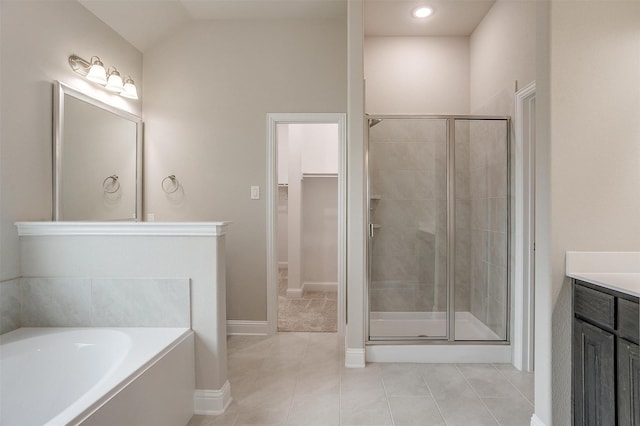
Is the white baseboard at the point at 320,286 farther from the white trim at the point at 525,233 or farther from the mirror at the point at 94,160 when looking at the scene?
the white trim at the point at 525,233

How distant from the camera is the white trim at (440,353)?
8.70ft

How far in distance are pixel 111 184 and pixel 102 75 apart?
83 cm

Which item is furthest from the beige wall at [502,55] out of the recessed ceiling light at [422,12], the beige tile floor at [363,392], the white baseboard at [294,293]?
the white baseboard at [294,293]

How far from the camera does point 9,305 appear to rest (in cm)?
195

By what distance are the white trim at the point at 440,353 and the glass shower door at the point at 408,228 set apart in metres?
0.10

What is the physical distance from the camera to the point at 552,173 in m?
1.65

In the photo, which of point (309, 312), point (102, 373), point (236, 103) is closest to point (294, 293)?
point (309, 312)

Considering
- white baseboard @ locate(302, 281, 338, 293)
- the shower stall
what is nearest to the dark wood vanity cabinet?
the shower stall

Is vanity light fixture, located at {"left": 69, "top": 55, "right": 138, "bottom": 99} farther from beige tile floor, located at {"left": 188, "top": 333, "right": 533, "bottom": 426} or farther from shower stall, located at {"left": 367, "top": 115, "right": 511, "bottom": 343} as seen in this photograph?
beige tile floor, located at {"left": 188, "top": 333, "right": 533, "bottom": 426}

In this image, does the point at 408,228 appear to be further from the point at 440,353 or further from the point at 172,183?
the point at 172,183

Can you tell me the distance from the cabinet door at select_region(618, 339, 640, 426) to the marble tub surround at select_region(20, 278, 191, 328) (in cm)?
198

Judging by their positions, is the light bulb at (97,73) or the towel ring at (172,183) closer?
the light bulb at (97,73)

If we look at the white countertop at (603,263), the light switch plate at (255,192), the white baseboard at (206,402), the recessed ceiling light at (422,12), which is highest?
the recessed ceiling light at (422,12)

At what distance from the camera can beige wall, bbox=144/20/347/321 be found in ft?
10.6
